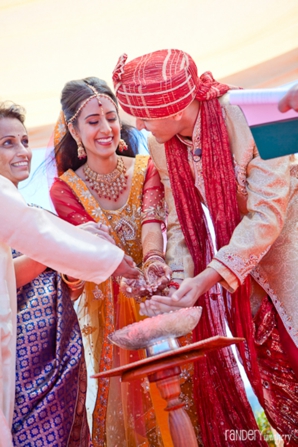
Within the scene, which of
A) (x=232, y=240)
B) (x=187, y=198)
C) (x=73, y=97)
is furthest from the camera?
(x=73, y=97)

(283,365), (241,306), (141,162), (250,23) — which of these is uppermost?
(250,23)

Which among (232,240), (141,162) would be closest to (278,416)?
(232,240)

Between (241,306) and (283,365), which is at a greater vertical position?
(241,306)

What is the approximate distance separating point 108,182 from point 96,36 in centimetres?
238

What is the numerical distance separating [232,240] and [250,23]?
283cm

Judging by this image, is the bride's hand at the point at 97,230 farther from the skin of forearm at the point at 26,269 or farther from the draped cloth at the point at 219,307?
the draped cloth at the point at 219,307

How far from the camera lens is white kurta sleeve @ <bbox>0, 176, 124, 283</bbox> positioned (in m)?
2.48

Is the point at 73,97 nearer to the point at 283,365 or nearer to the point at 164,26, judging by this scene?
the point at 283,365

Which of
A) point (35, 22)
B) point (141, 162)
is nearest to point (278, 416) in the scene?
point (141, 162)

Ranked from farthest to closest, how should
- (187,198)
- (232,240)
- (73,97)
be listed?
(73,97) → (187,198) → (232,240)

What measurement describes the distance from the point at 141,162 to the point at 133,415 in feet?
3.84

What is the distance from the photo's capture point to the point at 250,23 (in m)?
5.05

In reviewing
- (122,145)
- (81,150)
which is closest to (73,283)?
(81,150)

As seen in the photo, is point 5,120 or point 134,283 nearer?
point 134,283
